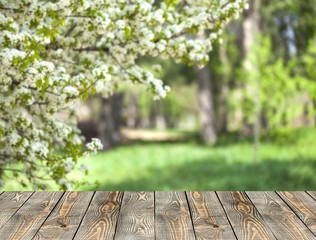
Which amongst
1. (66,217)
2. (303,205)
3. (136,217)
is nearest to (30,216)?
(66,217)

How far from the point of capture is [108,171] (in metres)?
15.1

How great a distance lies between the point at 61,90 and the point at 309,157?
11.6 metres

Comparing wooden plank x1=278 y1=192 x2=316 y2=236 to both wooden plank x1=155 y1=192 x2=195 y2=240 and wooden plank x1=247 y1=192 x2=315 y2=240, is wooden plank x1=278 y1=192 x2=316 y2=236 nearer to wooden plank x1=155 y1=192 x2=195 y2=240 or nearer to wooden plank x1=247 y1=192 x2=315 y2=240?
wooden plank x1=247 y1=192 x2=315 y2=240

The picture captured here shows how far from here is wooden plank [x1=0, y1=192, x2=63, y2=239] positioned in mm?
3697

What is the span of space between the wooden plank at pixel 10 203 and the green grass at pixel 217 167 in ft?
10.6

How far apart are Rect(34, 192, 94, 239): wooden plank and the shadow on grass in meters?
5.20

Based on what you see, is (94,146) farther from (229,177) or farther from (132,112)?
(132,112)

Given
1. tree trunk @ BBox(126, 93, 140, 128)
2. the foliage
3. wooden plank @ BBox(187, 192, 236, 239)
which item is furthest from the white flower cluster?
tree trunk @ BBox(126, 93, 140, 128)

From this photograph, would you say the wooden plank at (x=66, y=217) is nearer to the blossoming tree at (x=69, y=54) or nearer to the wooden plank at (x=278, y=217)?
the blossoming tree at (x=69, y=54)

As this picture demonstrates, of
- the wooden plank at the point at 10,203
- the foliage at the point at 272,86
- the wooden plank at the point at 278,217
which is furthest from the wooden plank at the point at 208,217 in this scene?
the foliage at the point at 272,86

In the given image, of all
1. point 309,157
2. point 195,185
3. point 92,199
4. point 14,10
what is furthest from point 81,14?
point 309,157

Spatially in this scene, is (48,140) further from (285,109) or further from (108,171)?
(285,109)

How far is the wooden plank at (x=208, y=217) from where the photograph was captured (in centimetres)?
366

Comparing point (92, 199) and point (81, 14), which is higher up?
point (81, 14)
